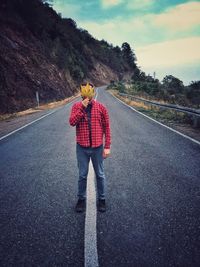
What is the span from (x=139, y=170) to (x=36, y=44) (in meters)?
35.1

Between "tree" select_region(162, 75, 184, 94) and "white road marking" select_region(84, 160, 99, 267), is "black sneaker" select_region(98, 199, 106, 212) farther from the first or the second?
"tree" select_region(162, 75, 184, 94)

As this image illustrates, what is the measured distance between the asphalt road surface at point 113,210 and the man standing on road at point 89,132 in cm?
33

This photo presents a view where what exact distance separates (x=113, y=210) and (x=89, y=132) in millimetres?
1310

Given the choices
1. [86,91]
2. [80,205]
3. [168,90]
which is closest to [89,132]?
[86,91]

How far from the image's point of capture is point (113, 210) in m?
4.10

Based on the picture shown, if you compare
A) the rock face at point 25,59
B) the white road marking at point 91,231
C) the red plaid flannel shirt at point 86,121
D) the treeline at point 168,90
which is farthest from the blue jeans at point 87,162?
the treeline at point 168,90

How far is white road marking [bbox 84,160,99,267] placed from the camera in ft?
9.70

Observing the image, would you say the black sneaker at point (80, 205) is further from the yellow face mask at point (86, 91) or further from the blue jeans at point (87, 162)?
the yellow face mask at point (86, 91)

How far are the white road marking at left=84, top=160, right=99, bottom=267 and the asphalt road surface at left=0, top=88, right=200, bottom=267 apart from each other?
66 millimetres

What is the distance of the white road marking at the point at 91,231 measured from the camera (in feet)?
9.70

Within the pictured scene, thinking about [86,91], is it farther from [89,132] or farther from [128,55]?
[128,55]

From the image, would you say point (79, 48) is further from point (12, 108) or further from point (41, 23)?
point (12, 108)

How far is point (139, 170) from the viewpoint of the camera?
5910 millimetres

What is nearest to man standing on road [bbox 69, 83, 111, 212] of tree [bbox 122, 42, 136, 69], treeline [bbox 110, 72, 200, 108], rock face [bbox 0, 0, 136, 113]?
rock face [bbox 0, 0, 136, 113]
